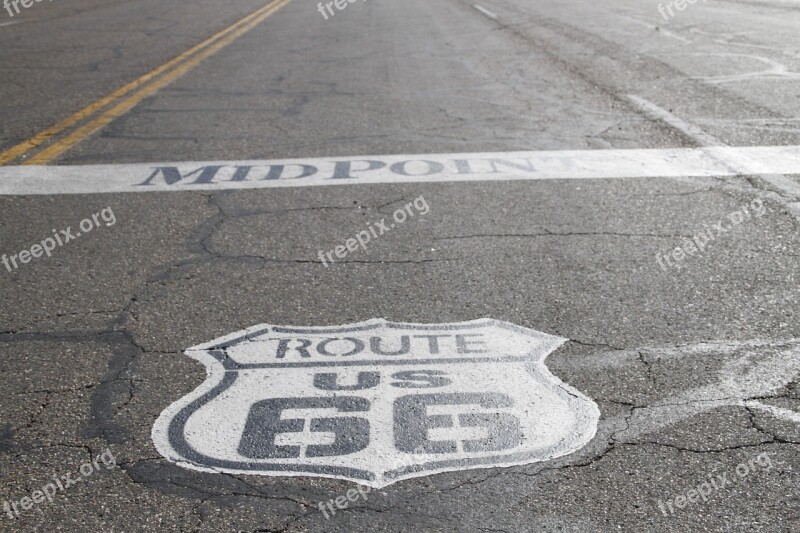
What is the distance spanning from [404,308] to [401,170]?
8.37 feet

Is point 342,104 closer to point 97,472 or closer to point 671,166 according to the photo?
point 671,166

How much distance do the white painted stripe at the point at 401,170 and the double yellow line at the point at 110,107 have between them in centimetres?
51

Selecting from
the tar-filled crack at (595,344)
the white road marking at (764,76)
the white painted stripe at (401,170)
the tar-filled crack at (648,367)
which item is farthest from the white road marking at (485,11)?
the tar-filled crack at (648,367)

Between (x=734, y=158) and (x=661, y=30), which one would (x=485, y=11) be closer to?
(x=661, y=30)

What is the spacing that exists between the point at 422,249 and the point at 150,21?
1400cm

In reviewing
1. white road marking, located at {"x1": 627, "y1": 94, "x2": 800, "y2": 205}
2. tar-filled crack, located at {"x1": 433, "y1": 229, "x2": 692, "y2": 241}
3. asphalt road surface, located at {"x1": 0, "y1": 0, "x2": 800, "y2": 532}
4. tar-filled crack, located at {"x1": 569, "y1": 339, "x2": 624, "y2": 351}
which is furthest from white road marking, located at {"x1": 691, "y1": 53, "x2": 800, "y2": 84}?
tar-filled crack, located at {"x1": 569, "y1": 339, "x2": 624, "y2": 351}

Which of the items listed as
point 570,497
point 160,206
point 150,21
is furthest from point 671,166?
point 150,21

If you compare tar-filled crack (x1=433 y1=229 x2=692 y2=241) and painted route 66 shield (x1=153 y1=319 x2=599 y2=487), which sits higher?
painted route 66 shield (x1=153 y1=319 x2=599 y2=487)

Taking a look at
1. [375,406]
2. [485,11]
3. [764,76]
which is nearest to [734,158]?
[764,76]

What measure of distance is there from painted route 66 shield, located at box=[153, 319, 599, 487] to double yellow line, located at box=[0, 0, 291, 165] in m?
4.11

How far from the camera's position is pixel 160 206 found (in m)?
5.89

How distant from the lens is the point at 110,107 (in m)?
9.08

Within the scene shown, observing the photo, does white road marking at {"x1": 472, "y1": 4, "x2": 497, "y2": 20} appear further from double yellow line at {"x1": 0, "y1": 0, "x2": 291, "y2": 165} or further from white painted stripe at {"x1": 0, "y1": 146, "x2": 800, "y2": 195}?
white painted stripe at {"x1": 0, "y1": 146, "x2": 800, "y2": 195}

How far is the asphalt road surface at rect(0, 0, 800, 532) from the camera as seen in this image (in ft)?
9.50
